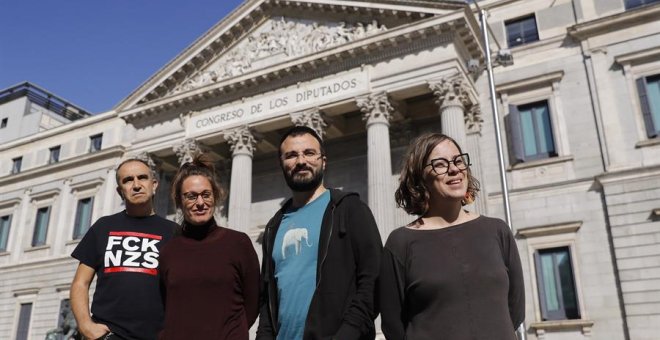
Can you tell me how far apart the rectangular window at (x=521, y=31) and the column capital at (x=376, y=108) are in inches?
231

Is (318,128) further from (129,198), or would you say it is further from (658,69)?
(129,198)

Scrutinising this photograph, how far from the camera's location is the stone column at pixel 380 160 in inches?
689

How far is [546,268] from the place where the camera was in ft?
58.4

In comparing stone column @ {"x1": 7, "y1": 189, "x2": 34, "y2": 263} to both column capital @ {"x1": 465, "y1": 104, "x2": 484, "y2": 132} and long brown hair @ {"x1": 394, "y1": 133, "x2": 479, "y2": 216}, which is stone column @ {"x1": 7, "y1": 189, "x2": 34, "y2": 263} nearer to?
column capital @ {"x1": 465, "y1": 104, "x2": 484, "y2": 132}

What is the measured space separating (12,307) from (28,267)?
249 cm

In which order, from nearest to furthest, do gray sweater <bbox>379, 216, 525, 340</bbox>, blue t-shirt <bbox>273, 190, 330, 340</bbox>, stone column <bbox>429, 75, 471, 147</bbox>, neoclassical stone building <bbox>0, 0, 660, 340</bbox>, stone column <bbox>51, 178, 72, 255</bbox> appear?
1. gray sweater <bbox>379, 216, 525, 340</bbox>
2. blue t-shirt <bbox>273, 190, 330, 340</bbox>
3. neoclassical stone building <bbox>0, 0, 660, 340</bbox>
4. stone column <bbox>429, 75, 471, 147</bbox>
5. stone column <bbox>51, 178, 72, 255</bbox>

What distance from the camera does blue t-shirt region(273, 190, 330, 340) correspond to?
3.51 meters

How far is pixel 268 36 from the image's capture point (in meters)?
23.7

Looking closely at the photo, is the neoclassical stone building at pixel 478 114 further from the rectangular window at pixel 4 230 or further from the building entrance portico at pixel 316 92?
the rectangular window at pixel 4 230

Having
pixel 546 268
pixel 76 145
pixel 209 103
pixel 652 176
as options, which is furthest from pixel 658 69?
pixel 76 145

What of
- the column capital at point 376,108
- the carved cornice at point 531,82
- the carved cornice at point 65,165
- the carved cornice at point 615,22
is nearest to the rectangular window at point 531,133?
the carved cornice at point 531,82

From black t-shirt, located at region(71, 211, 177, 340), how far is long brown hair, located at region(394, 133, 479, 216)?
2.13 meters

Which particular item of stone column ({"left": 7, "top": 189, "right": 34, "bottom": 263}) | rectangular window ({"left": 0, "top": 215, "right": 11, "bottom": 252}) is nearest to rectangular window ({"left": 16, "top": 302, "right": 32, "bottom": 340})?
stone column ({"left": 7, "top": 189, "right": 34, "bottom": 263})

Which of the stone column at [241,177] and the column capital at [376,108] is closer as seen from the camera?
the column capital at [376,108]
